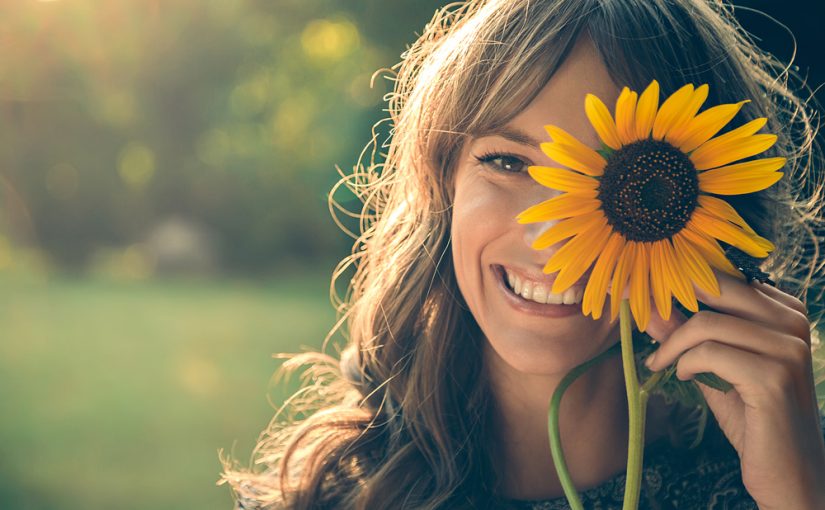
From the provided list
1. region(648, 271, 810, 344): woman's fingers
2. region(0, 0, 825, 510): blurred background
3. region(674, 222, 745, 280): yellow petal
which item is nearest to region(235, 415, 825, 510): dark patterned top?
region(648, 271, 810, 344): woman's fingers

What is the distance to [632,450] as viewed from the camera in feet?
3.39

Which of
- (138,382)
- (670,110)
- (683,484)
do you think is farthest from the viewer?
(138,382)

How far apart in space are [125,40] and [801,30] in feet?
30.5

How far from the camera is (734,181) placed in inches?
39.9

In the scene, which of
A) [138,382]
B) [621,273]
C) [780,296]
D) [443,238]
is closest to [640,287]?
[621,273]

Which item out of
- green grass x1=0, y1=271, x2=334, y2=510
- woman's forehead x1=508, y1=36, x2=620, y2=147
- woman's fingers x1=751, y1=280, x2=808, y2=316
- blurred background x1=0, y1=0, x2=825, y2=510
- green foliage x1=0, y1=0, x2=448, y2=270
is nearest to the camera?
woman's fingers x1=751, y1=280, x2=808, y2=316

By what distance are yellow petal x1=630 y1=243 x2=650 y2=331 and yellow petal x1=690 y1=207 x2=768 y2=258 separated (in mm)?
67

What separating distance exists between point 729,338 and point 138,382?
22.3 feet

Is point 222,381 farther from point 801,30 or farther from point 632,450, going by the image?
point 632,450

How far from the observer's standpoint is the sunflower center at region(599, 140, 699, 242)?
1012mm

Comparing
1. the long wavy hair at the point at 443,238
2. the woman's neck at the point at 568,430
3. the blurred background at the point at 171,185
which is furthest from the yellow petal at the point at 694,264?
the blurred background at the point at 171,185

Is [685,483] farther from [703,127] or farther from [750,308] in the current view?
[703,127]

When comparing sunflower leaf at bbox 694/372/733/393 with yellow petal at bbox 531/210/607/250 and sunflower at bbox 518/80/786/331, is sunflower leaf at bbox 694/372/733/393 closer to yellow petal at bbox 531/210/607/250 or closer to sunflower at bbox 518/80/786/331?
sunflower at bbox 518/80/786/331

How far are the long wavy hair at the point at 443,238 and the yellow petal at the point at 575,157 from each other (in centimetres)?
47
